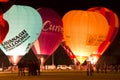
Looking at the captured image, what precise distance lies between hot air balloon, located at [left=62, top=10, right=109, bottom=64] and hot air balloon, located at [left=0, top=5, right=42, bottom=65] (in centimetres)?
306

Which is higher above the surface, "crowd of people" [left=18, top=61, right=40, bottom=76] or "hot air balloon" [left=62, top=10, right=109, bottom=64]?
"hot air balloon" [left=62, top=10, right=109, bottom=64]

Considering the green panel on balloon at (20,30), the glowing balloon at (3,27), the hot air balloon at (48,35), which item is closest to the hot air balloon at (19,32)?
the green panel on balloon at (20,30)

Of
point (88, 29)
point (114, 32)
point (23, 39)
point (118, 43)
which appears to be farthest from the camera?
point (118, 43)

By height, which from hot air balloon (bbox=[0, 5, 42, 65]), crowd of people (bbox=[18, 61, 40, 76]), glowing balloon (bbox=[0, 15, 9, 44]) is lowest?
crowd of people (bbox=[18, 61, 40, 76])

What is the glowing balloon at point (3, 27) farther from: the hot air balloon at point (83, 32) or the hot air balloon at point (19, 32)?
the hot air balloon at point (83, 32)

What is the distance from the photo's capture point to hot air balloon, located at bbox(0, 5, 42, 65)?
132ft

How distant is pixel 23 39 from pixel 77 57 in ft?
19.0

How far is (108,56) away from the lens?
71.6m

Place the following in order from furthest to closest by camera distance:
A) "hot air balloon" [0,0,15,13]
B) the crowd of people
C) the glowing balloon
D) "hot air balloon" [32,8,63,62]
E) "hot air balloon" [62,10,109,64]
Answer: "hot air balloon" [32,8,63,62], "hot air balloon" [62,10,109,64], the crowd of people, the glowing balloon, "hot air balloon" [0,0,15,13]

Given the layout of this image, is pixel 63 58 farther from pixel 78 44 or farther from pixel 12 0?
pixel 12 0

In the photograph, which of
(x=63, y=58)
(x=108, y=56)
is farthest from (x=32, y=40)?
(x=63, y=58)

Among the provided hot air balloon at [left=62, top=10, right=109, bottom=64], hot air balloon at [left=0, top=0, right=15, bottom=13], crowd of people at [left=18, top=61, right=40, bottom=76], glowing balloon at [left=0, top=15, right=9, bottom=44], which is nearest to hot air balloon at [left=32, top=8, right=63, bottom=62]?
hot air balloon at [left=62, top=10, right=109, bottom=64]

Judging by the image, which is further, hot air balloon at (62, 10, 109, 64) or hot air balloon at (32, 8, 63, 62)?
hot air balloon at (32, 8, 63, 62)

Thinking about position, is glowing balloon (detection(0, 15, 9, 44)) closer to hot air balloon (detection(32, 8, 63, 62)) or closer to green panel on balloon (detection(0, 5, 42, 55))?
green panel on balloon (detection(0, 5, 42, 55))
